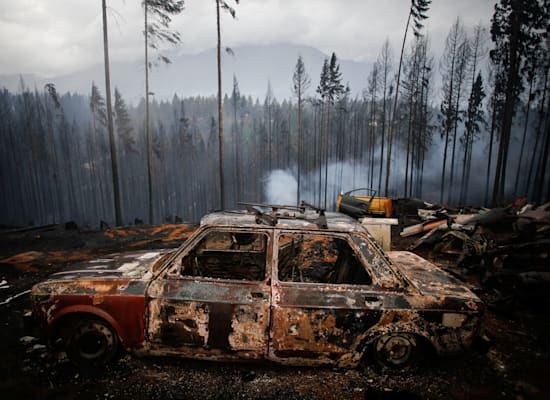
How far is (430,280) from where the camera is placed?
117 inches

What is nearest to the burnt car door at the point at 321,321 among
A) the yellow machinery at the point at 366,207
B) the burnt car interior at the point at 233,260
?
the burnt car interior at the point at 233,260

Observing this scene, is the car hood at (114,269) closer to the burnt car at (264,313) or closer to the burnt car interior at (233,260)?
the burnt car at (264,313)

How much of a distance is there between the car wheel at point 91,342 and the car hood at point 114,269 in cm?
47

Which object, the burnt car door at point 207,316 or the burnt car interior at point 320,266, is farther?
the burnt car interior at point 320,266

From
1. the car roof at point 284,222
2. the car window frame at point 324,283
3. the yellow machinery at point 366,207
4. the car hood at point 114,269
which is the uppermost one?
the car roof at point 284,222

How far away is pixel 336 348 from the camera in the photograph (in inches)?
100

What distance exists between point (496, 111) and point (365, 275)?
1197 inches

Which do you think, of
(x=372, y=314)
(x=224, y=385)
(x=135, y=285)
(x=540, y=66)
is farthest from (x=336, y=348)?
(x=540, y=66)

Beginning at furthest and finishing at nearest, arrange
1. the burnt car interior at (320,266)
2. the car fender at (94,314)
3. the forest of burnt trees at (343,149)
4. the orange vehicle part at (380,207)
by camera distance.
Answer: the forest of burnt trees at (343,149)
the orange vehicle part at (380,207)
the burnt car interior at (320,266)
the car fender at (94,314)

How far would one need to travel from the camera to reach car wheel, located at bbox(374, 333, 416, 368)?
266cm

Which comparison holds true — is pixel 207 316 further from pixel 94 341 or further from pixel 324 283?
pixel 94 341

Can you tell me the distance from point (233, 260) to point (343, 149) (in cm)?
4280

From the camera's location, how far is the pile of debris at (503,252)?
4184 mm

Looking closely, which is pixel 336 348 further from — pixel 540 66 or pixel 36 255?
pixel 540 66
